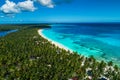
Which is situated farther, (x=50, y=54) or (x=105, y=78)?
(x=50, y=54)

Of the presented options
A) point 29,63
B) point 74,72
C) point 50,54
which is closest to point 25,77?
point 29,63

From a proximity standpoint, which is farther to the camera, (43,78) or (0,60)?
(0,60)

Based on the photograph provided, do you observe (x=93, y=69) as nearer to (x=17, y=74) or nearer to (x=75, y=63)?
(x=75, y=63)

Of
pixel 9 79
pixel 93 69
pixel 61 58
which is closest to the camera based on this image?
pixel 9 79

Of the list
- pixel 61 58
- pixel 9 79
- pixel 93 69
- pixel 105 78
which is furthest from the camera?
pixel 61 58

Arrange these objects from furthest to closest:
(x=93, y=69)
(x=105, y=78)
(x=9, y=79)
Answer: (x=93, y=69), (x=105, y=78), (x=9, y=79)

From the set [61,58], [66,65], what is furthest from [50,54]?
[66,65]

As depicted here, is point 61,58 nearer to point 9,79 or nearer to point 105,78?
point 105,78

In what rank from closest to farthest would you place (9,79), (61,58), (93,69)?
(9,79) → (93,69) → (61,58)
